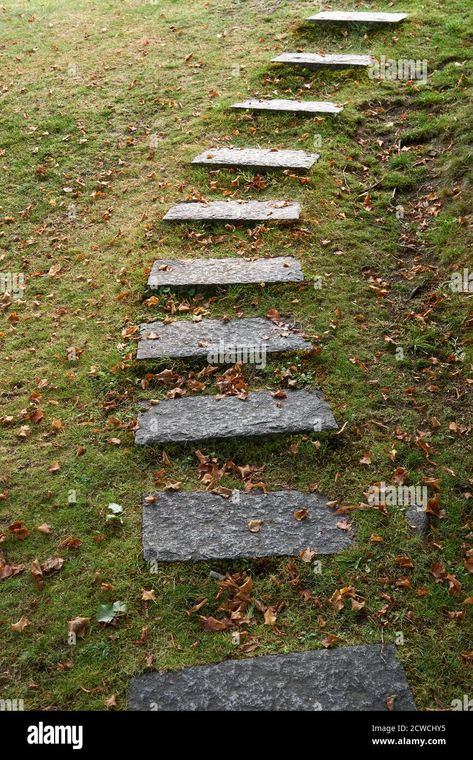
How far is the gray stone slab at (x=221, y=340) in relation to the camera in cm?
616

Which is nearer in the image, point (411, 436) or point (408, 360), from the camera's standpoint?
point (411, 436)

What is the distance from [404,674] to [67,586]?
2.07 meters

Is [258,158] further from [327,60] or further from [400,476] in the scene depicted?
[400,476]

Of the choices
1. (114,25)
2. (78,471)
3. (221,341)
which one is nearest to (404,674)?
(78,471)

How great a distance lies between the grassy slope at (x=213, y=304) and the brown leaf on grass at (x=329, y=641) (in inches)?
1.7

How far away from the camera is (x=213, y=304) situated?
6.79m

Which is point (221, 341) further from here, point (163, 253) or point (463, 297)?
point (463, 297)

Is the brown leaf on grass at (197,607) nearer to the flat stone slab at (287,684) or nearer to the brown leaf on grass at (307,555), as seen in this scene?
the flat stone slab at (287,684)

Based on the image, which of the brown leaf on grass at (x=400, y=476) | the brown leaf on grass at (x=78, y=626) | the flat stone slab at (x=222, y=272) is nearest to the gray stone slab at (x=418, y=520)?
the brown leaf on grass at (x=400, y=476)

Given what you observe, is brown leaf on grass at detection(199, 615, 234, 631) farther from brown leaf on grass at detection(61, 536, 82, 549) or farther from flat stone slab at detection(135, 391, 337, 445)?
flat stone slab at detection(135, 391, 337, 445)

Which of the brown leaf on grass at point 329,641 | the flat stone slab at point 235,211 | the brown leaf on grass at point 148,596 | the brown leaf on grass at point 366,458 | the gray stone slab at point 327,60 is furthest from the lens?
the gray stone slab at point 327,60

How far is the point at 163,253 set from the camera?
7520 millimetres

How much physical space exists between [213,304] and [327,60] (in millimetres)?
5306
